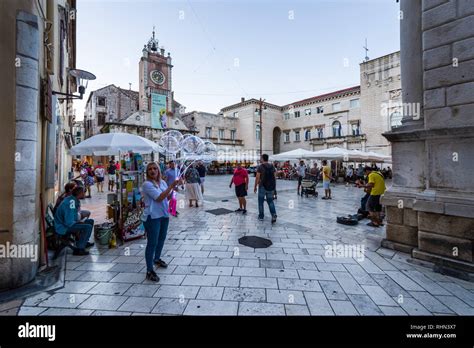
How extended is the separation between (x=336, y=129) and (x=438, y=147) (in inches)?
1412

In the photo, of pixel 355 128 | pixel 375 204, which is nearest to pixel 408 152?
pixel 375 204

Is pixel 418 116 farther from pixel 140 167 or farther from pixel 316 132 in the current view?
pixel 316 132

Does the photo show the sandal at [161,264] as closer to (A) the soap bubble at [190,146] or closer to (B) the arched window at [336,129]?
(A) the soap bubble at [190,146]

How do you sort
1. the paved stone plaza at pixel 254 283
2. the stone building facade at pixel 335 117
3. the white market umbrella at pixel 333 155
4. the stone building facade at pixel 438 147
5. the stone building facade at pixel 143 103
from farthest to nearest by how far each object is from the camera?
1. the stone building facade at pixel 143 103
2. the stone building facade at pixel 335 117
3. the white market umbrella at pixel 333 155
4. the stone building facade at pixel 438 147
5. the paved stone plaza at pixel 254 283

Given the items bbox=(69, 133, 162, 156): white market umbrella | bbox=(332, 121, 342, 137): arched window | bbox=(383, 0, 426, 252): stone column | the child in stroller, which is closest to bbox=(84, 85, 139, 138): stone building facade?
bbox=(332, 121, 342, 137): arched window

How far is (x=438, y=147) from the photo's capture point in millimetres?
4289

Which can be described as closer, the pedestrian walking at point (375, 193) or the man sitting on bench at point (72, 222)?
the man sitting on bench at point (72, 222)

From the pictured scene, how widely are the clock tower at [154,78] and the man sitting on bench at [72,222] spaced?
33488mm

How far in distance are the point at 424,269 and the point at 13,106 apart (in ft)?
23.6

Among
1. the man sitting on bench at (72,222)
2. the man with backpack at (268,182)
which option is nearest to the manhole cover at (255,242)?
the man with backpack at (268,182)

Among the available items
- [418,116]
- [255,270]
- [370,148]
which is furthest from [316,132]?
[255,270]

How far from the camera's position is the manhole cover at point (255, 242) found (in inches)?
207
